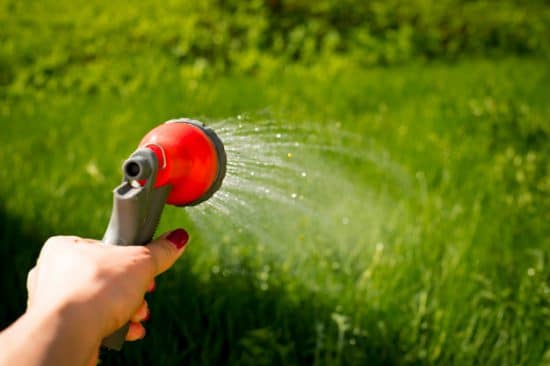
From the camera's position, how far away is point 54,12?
6910 millimetres

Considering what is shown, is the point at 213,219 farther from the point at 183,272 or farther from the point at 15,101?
the point at 15,101

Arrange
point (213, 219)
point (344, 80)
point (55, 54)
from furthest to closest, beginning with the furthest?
point (55, 54), point (344, 80), point (213, 219)

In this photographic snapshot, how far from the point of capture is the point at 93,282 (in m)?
1.00

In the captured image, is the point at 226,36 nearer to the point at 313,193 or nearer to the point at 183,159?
the point at 313,193

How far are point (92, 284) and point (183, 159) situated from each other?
12.4 inches

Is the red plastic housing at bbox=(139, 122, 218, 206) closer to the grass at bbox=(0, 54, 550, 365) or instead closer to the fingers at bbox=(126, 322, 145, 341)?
the fingers at bbox=(126, 322, 145, 341)

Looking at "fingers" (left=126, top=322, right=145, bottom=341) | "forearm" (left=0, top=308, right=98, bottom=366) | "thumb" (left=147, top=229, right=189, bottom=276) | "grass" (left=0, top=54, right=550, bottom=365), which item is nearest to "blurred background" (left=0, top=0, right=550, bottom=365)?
"grass" (left=0, top=54, right=550, bottom=365)

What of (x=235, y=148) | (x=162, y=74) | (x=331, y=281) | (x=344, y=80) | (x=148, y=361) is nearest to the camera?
(x=235, y=148)

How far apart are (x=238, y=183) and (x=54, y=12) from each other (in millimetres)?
5901

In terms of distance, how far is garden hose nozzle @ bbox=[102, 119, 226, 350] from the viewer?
1146 millimetres

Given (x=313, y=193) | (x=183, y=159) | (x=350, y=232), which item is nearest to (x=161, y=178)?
(x=183, y=159)

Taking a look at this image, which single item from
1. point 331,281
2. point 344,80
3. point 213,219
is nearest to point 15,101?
point 344,80

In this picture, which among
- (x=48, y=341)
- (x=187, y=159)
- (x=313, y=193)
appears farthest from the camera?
(x=313, y=193)

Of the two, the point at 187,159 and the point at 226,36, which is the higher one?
the point at 187,159
